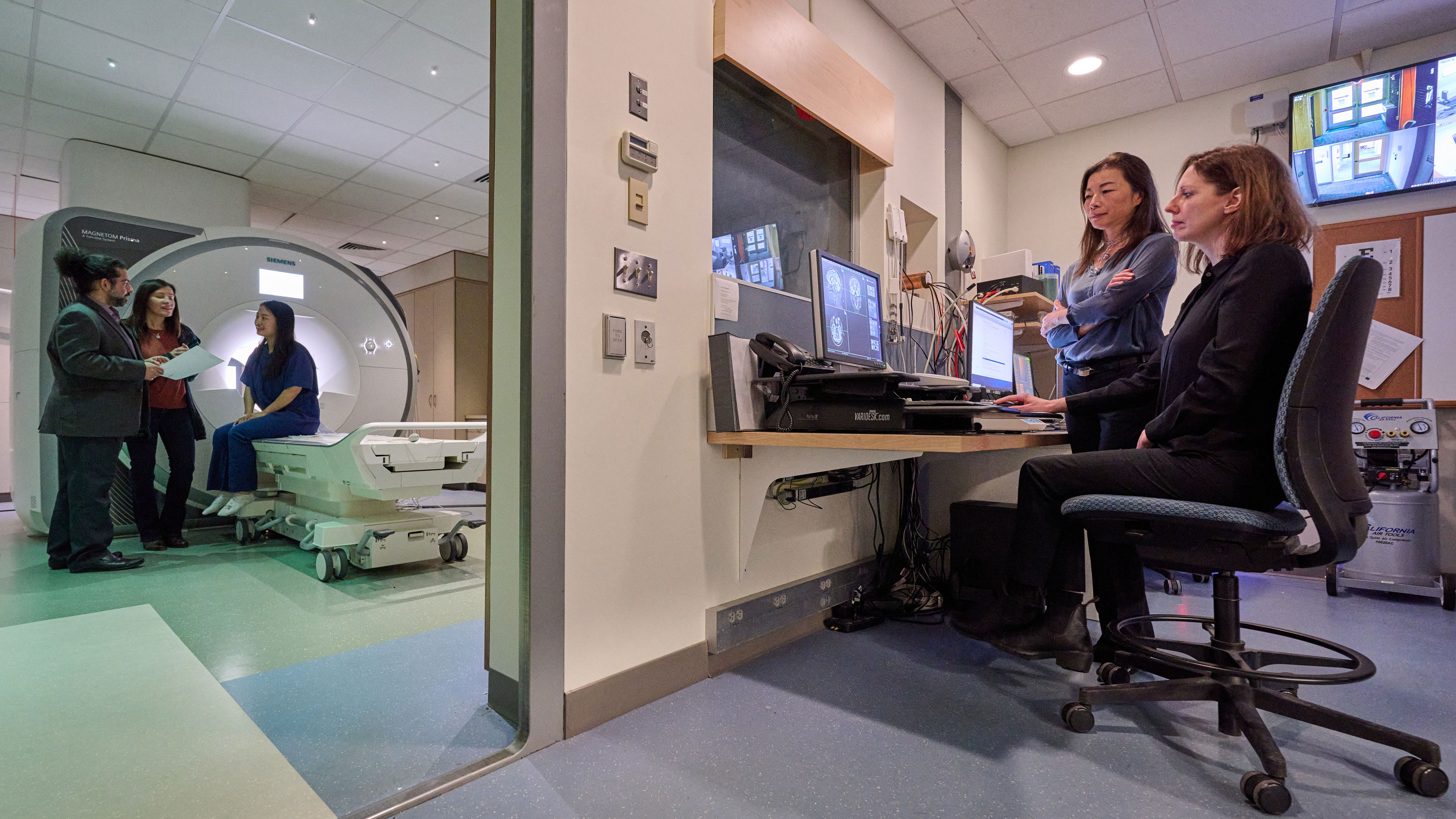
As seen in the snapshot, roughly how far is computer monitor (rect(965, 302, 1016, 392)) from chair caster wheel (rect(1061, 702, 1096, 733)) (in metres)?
0.93

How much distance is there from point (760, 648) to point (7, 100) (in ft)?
16.6

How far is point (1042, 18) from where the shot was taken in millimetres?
2828

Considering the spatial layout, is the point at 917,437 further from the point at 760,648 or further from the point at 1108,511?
the point at 760,648

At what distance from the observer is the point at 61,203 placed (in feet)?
13.8

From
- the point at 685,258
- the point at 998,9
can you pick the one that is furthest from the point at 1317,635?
the point at 998,9

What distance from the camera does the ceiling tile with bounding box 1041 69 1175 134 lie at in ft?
11.1

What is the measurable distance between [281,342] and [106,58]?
63.3 inches

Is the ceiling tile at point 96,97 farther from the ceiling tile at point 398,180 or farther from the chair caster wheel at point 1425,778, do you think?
the chair caster wheel at point 1425,778

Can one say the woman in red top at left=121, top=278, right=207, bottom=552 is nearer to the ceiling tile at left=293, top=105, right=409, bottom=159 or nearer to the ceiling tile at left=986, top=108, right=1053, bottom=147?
the ceiling tile at left=293, top=105, right=409, bottom=159

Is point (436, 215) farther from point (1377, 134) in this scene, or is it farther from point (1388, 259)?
point (1388, 259)

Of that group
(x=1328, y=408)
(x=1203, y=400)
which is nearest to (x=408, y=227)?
(x=1203, y=400)

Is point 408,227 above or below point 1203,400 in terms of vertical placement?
above

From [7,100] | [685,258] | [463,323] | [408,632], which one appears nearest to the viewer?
[685,258]

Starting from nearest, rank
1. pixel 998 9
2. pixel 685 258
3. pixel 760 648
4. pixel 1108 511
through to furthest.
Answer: pixel 1108 511
pixel 685 258
pixel 760 648
pixel 998 9
